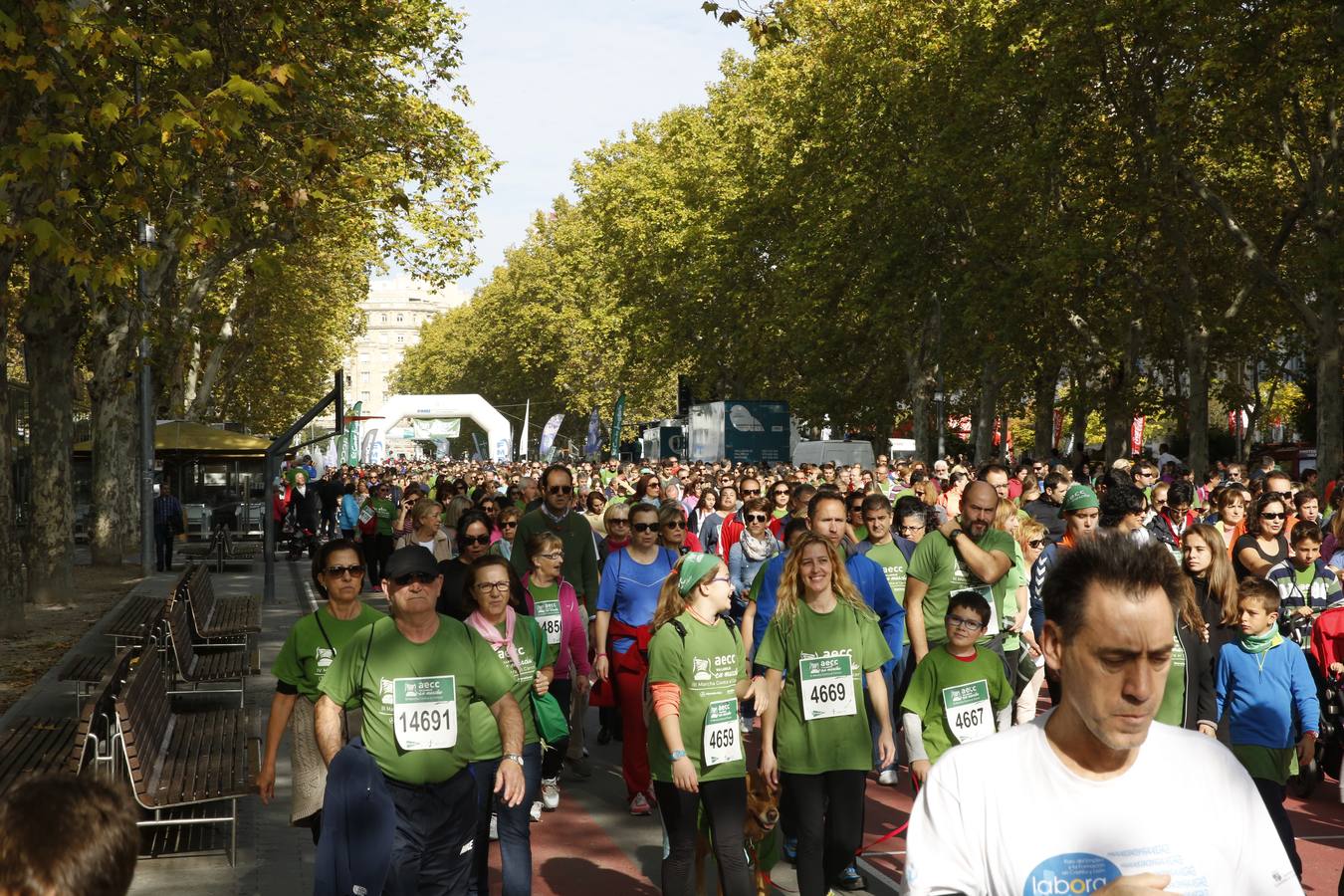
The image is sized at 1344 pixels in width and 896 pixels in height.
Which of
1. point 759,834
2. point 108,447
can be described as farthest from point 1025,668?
point 108,447

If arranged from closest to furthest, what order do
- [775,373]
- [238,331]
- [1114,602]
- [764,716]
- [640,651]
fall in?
1. [1114,602]
2. [764,716]
3. [640,651]
4. [238,331]
5. [775,373]

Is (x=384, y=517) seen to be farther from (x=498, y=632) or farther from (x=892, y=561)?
(x=498, y=632)

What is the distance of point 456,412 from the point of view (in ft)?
193

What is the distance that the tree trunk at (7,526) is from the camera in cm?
1498

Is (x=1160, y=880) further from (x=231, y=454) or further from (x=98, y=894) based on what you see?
(x=231, y=454)

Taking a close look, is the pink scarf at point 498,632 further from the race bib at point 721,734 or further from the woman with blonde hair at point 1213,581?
the woman with blonde hair at point 1213,581

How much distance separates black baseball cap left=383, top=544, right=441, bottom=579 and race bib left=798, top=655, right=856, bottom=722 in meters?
1.61

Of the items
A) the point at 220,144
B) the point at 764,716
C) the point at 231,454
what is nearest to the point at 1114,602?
the point at 764,716

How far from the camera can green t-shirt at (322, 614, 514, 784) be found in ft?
17.9

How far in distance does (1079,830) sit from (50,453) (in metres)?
19.4

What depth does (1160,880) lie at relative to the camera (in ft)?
7.37

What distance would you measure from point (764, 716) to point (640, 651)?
9.35 feet

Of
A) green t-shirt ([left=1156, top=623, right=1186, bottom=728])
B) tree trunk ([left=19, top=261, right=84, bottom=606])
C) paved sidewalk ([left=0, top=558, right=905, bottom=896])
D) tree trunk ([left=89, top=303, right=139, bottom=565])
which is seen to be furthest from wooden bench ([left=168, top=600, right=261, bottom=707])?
tree trunk ([left=89, top=303, right=139, bottom=565])

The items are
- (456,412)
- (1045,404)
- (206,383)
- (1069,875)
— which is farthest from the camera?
(456,412)
